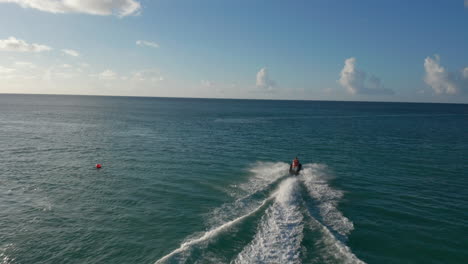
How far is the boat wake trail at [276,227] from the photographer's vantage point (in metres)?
17.0

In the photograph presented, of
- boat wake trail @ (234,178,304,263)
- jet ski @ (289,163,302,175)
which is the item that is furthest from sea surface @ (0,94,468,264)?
jet ski @ (289,163,302,175)

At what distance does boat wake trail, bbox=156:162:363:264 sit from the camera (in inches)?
670

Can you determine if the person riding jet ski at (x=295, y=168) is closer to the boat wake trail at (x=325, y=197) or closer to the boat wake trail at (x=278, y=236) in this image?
the boat wake trail at (x=325, y=197)

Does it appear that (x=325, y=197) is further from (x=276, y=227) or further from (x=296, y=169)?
(x=276, y=227)

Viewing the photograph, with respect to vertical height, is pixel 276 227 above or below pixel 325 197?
below

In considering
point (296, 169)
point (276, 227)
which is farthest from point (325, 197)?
point (276, 227)

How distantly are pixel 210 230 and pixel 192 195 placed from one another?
737 cm

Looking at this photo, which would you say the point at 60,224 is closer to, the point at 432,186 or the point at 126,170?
the point at 126,170

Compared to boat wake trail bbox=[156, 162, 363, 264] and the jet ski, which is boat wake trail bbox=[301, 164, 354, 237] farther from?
the jet ski

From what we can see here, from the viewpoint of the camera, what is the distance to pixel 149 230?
2048cm

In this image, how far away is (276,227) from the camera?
20516 millimetres

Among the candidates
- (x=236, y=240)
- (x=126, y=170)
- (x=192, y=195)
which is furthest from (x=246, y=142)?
(x=236, y=240)

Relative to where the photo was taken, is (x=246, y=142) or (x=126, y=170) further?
(x=246, y=142)

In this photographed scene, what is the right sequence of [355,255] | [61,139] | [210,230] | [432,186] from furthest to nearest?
[61,139], [432,186], [210,230], [355,255]
